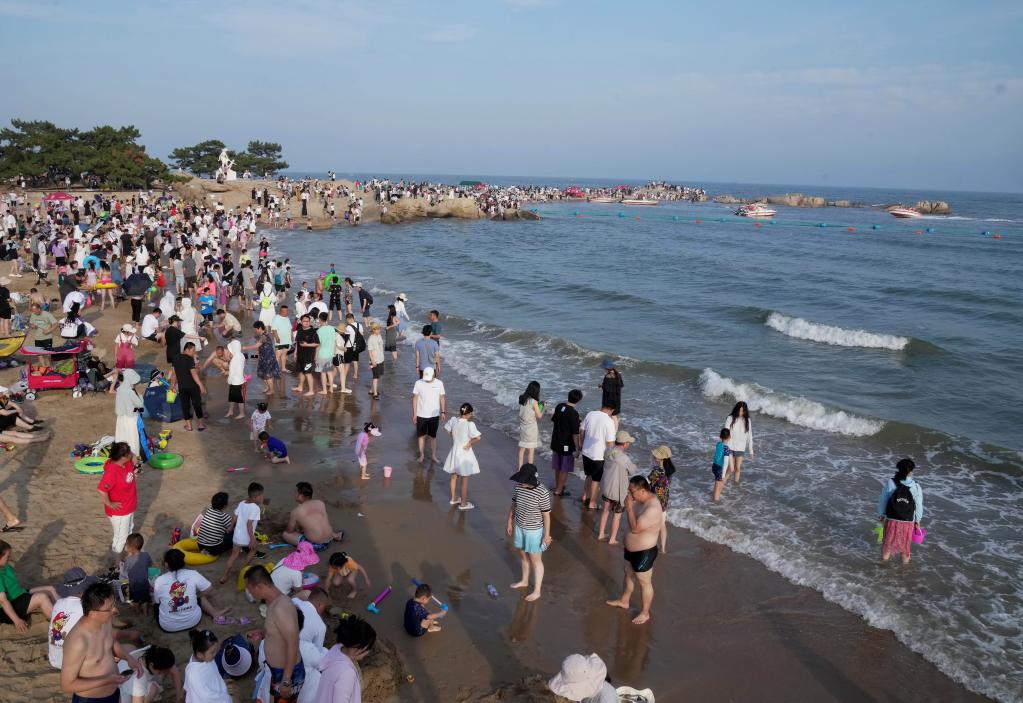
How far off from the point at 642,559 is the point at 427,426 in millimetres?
4650

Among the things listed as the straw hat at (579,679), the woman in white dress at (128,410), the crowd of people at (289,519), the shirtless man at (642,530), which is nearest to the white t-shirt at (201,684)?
the crowd of people at (289,519)

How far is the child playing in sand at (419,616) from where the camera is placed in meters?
6.38

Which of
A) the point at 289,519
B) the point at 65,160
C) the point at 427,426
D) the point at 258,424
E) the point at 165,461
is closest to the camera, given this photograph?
the point at 289,519

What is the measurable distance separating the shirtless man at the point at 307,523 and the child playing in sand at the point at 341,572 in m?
0.83

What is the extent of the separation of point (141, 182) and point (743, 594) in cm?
5501

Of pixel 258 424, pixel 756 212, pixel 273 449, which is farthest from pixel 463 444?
pixel 756 212

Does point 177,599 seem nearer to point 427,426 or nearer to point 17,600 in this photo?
point 17,600

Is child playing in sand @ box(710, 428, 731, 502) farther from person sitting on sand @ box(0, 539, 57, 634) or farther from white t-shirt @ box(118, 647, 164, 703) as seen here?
person sitting on sand @ box(0, 539, 57, 634)

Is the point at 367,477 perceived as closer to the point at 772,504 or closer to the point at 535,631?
the point at 535,631

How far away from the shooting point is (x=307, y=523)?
7684 millimetres

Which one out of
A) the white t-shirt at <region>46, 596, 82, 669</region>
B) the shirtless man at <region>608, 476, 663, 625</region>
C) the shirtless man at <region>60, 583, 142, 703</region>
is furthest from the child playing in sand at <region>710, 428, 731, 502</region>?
the white t-shirt at <region>46, 596, 82, 669</region>

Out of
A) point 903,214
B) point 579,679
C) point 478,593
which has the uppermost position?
point 903,214

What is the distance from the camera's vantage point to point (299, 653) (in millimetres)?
5137

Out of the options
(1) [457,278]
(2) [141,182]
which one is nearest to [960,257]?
(1) [457,278]
